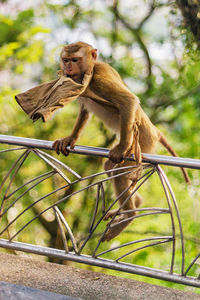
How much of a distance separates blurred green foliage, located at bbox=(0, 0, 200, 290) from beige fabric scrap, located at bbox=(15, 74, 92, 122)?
Result: 10.9 feet

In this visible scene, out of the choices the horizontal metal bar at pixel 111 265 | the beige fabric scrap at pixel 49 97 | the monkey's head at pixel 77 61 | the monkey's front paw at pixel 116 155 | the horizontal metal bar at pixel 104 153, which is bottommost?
the horizontal metal bar at pixel 111 265

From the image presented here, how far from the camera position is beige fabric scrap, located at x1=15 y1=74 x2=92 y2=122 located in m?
1.73

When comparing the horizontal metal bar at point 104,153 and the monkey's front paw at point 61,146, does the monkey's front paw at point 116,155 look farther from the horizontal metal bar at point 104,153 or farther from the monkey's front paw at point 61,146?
the monkey's front paw at point 61,146

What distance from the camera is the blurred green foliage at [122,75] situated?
532 cm

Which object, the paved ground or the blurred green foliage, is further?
the blurred green foliage

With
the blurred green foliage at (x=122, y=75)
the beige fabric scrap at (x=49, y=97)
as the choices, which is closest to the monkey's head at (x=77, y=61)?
the beige fabric scrap at (x=49, y=97)

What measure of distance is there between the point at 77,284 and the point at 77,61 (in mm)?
1170

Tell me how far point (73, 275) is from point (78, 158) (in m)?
3.50

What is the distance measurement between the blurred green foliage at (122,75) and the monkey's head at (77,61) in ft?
9.71

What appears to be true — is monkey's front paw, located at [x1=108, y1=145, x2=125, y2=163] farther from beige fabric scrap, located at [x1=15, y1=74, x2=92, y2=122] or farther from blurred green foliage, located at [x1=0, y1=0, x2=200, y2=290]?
blurred green foliage, located at [x1=0, y1=0, x2=200, y2=290]

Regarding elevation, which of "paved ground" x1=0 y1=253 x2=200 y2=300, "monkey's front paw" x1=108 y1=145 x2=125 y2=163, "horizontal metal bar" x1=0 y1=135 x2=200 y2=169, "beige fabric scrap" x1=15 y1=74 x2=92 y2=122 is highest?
"beige fabric scrap" x1=15 y1=74 x2=92 y2=122

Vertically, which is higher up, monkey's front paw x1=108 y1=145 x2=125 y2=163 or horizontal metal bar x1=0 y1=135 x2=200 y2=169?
horizontal metal bar x1=0 y1=135 x2=200 y2=169

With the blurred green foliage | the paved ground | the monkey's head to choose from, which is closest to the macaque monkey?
the monkey's head

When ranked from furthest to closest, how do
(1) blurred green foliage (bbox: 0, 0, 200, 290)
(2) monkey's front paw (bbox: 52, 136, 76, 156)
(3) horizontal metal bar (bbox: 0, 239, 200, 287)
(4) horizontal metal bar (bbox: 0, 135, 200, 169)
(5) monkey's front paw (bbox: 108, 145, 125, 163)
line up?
(1) blurred green foliage (bbox: 0, 0, 200, 290) < (2) monkey's front paw (bbox: 52, 136, 76, 156) < (5) monkey's front paw (bbox: 108, 145, 125, 163) < (3) horizontal metal bar (bbox: 0, 239, 200, 287) < (4) horizontal metal bar (bbox: 0, 135, 200, 169)
